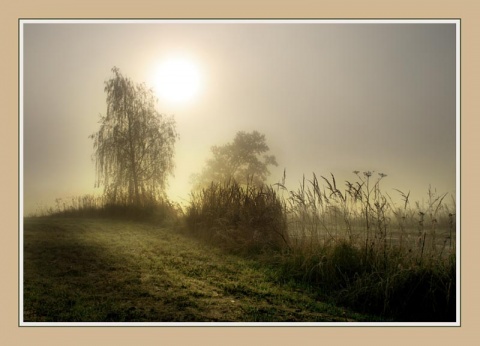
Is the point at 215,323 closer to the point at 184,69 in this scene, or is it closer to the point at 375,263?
the point at 375,263

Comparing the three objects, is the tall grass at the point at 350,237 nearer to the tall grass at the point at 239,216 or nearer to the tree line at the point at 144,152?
the tall grass at the point at 239,216

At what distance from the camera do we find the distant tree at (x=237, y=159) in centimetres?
527

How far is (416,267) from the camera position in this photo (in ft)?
14.9

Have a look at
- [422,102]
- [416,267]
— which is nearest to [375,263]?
[416,267]

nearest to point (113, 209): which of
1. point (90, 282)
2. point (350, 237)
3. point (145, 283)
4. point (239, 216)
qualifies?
point (90, 282)

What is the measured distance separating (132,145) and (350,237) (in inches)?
110

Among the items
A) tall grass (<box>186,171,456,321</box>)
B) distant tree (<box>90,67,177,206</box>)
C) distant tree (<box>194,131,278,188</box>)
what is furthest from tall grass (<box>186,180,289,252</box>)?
distant tree (<box>90,67,177,206</box>)

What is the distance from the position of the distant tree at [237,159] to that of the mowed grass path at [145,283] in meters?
0.90

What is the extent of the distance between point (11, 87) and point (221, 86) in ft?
7.48

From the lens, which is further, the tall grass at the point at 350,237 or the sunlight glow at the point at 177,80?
the sunlight glow at the point at 177,80

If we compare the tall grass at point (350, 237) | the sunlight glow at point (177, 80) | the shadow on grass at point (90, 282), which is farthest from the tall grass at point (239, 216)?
the sunlight glow at point (177, 80)

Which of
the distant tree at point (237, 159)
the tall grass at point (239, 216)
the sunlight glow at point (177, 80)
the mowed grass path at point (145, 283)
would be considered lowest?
the mowed grass path at point (145, 283)

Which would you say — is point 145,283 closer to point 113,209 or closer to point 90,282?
point 90,282

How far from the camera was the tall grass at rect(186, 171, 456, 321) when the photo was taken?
4562 mm
